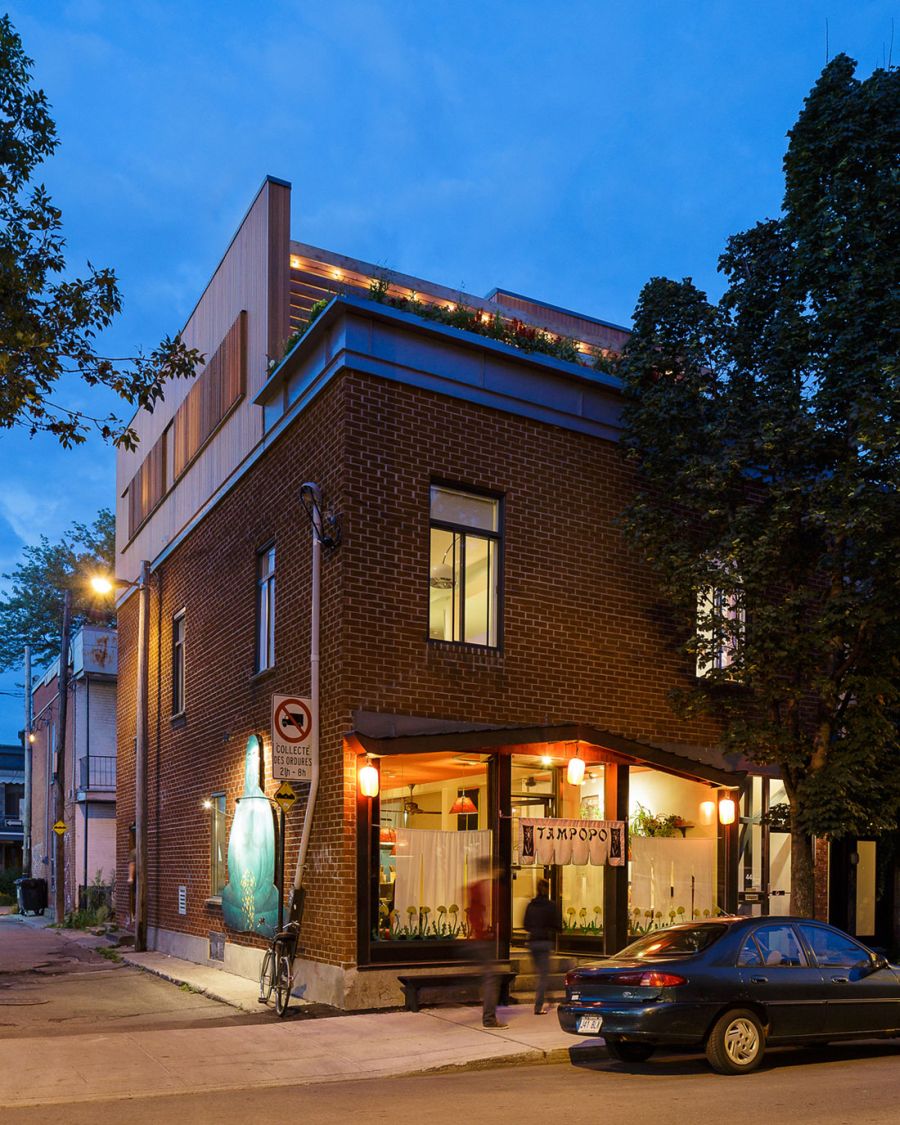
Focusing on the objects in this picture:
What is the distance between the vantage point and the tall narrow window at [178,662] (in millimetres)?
23438

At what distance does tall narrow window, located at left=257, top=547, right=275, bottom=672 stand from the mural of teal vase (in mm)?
1250

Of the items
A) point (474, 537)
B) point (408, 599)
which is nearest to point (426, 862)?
point (408, 599)

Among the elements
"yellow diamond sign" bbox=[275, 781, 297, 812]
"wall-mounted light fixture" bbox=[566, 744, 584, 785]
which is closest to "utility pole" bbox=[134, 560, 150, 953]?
"yellow diamond sign" bbox=[275, 781, 297, 812]

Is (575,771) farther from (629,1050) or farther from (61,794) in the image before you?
(61,794)

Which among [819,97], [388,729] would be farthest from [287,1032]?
[819,97]

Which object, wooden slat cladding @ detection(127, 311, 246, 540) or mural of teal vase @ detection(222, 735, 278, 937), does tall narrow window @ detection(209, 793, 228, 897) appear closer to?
mural of teal vase @ detection(222, 735, 278, 937)

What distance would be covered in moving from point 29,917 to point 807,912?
29379mm

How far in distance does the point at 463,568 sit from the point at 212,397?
7.89m

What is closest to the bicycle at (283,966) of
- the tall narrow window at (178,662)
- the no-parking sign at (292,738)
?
the no-parking sign at (292,738)

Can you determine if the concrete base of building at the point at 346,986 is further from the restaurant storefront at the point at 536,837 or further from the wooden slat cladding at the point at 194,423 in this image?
the wooden slat cladding at the point at 194,423

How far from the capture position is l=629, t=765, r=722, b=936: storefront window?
17.1 m

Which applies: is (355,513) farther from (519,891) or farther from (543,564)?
(519,891)

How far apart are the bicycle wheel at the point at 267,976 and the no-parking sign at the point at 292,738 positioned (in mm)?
2241

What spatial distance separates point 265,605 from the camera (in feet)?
61.3
